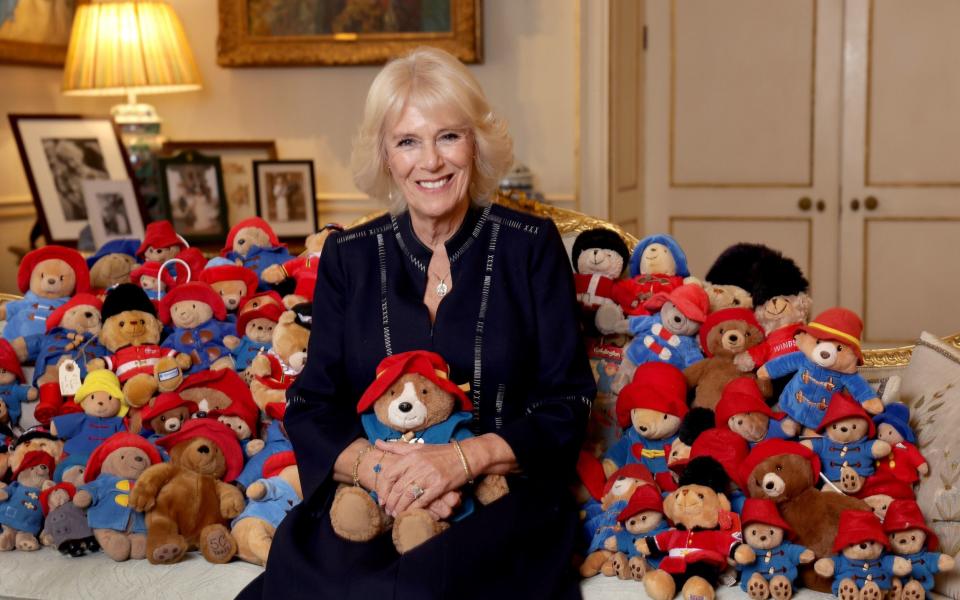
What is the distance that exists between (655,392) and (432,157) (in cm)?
A: 66

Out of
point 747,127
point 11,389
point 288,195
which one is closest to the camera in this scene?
point 11,389

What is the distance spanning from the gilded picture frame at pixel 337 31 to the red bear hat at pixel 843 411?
2901 millimetres

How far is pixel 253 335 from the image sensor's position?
8.49ft

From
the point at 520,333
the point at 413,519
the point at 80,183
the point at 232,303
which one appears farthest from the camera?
the point at 80,183

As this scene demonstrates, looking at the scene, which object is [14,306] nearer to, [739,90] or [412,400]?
[412,400]

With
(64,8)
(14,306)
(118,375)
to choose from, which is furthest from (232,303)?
A: (64,8)

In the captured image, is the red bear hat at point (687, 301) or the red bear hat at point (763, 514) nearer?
the red bear hat at point (763, 514)

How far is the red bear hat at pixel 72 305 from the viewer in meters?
2.66

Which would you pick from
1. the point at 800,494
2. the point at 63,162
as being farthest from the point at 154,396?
the point at 63,162

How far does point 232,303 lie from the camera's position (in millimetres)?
2699

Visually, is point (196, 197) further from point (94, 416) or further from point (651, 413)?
point (651, 413)

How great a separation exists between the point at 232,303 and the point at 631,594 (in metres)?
1.29

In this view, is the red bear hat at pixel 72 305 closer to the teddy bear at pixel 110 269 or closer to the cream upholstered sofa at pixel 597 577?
the teddy bear at pixel 110 269

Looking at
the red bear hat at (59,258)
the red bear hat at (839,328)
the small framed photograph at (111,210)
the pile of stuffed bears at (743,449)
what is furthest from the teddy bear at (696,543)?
the small framed photograph at (111,210)
